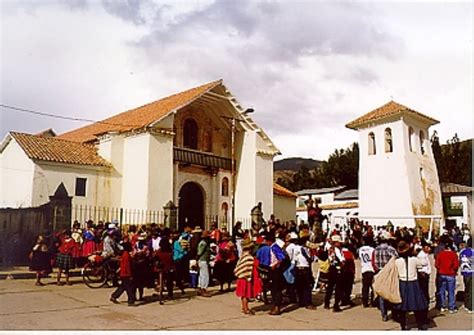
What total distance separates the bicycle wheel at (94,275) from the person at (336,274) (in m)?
5.83

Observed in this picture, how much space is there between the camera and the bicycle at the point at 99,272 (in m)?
13.1

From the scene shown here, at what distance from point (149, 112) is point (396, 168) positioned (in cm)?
1583

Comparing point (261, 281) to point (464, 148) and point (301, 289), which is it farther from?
point (464, 148)

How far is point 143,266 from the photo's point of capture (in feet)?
35.9

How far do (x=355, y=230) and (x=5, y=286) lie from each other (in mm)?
13803

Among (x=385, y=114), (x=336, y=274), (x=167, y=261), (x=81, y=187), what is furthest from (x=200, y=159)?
(x=336, y=274)

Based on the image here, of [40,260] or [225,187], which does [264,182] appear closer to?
[225,187]

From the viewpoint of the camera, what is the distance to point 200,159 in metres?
28.6

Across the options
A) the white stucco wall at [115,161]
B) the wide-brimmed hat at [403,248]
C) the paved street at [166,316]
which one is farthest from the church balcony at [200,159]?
the wide-brimmed hat at [403,248]

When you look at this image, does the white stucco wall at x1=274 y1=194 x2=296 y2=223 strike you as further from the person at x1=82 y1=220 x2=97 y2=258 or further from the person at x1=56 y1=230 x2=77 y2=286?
the person at x1=56 y1=230 x2=77 y2=286

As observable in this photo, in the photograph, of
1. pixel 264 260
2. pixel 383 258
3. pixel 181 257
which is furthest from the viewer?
pixel 181 257

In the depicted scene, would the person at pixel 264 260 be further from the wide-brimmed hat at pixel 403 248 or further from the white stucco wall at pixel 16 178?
the white stucco wall at pixel 16 178

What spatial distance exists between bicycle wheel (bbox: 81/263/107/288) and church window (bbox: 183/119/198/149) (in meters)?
15.4

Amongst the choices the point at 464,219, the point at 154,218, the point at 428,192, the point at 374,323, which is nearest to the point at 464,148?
the point at 464,219
